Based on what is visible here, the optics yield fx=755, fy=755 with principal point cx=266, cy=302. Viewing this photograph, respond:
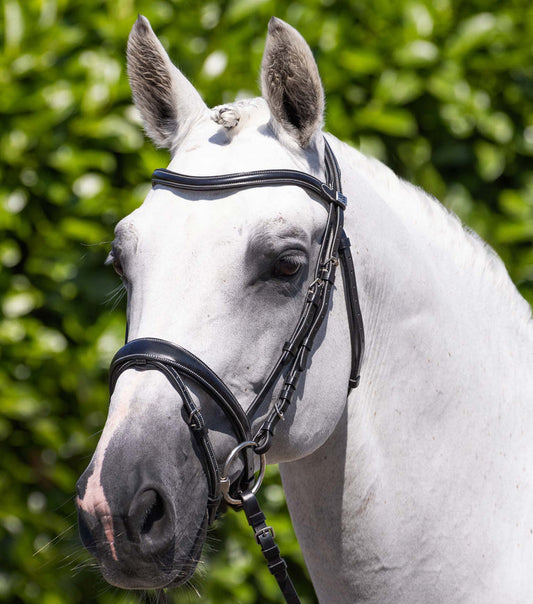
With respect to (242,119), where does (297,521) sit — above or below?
below

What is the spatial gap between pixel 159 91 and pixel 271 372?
83 centimetres

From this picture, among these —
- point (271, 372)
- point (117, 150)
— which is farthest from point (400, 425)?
point (117, 150)

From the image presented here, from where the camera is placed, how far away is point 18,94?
3354 mm

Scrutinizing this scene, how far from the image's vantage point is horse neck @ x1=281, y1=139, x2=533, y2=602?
73.9 inches

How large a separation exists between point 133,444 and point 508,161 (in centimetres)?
271

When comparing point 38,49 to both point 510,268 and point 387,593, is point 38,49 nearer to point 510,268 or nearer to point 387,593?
point 510,268

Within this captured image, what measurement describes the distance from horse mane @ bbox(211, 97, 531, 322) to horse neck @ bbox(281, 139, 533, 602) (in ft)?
0.19

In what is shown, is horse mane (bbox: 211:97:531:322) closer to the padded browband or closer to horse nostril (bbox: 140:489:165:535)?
the padded browband

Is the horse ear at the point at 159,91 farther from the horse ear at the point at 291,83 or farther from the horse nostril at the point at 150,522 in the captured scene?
the horse nostril at the point at 150,522

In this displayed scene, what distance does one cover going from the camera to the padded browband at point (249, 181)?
1.70 m

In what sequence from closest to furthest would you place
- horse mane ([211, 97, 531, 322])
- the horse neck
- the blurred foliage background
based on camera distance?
the horse neck < horse mane ([211, 97, 531, 322]) < the blurred foliage background

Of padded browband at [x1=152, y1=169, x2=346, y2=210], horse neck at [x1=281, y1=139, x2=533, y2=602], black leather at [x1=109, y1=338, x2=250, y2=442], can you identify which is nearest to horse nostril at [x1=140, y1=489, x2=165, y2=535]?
black leather at [x1=109, y1=338, x2=250, y2=442]

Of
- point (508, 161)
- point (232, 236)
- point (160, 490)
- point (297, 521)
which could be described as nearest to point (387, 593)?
point (297, 521)

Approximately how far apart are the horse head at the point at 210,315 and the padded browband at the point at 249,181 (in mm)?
16
